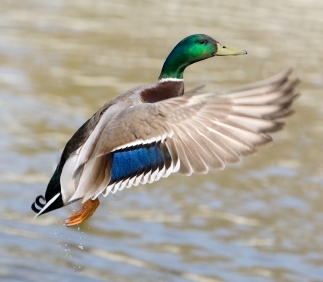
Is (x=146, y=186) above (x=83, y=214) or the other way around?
the other way around

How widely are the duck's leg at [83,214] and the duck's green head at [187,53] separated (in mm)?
749

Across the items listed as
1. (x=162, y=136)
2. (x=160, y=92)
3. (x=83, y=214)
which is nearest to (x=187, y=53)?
(x=160, y=92)

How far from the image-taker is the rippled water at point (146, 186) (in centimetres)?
711

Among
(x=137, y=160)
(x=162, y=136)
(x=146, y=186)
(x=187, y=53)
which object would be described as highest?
(x=187, y=53)

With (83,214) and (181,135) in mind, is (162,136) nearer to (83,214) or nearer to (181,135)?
(181,135)

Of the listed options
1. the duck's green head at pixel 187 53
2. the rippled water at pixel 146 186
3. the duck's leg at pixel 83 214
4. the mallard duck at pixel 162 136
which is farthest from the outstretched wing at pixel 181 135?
the rippled water at pixel 146 186

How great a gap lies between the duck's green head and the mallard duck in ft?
0.54

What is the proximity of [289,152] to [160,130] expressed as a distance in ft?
16.9

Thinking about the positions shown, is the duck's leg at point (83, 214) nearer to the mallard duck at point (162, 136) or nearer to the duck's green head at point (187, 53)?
the mallard duck at point (162, 136)

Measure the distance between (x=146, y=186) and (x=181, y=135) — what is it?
4098mm

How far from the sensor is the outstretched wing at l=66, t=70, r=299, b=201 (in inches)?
160

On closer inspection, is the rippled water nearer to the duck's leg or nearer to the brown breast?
the duck's leg

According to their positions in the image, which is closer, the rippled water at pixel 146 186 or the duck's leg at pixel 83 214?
the duck's leg at pixel 83 214

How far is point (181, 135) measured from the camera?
4.30 metres
